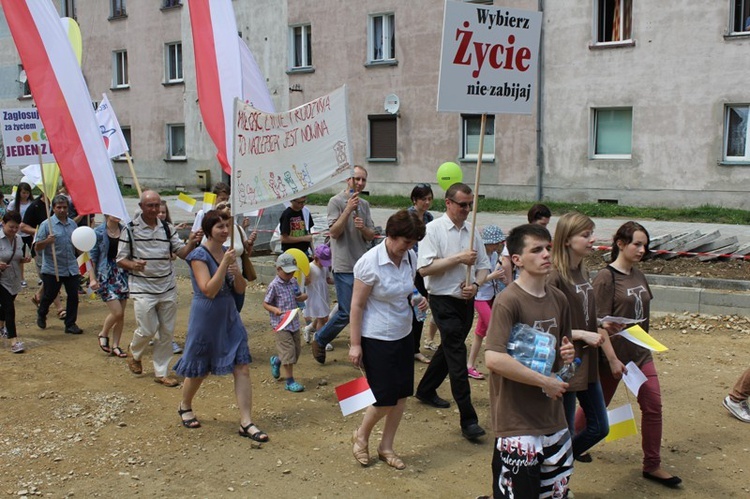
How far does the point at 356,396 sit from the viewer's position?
5207 mm

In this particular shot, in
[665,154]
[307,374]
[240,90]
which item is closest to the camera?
[307,374]

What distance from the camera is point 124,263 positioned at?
741 cm

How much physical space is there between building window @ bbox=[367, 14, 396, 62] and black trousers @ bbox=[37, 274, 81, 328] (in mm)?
16743

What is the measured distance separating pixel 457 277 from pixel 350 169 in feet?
4.18

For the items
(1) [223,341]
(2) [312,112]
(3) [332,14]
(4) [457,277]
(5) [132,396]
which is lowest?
(5) [132,396]

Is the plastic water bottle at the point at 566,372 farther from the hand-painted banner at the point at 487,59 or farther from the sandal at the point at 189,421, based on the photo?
the sandal at the point at 189,421

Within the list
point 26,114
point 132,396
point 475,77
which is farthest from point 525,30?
point 26,114

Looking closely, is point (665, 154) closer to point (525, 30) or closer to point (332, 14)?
point (332, 14)

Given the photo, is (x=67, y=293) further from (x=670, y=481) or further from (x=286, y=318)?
(x=670, y=481)

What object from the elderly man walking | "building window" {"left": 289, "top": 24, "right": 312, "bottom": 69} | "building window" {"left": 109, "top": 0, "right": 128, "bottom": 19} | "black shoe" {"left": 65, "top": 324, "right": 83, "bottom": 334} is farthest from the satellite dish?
the elderly man walking

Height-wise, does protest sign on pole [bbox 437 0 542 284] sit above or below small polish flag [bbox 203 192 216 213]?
above

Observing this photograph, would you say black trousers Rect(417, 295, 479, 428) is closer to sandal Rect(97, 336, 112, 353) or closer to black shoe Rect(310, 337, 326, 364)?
black shoe Rect(310, 337, 326, 364)

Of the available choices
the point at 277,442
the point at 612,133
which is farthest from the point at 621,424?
the point at 612,133

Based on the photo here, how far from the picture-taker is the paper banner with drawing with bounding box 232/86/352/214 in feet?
20.4
